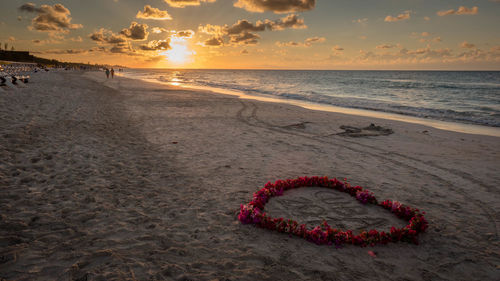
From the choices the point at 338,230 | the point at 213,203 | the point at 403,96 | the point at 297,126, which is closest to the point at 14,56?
the point at 297,126

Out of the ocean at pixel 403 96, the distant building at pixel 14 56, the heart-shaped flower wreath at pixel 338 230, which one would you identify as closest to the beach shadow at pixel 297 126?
the heart-shaped flower wreath at pixel 338 230

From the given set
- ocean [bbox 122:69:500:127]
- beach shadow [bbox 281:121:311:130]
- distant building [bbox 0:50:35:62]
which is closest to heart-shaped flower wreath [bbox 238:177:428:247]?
beach shadow [bbox 281:121:311:130]

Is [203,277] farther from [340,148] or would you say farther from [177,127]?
[177,127]

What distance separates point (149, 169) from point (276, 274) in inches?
224

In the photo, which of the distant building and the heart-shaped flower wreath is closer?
the heart-shaped flower wreath

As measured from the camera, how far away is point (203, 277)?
146 inches

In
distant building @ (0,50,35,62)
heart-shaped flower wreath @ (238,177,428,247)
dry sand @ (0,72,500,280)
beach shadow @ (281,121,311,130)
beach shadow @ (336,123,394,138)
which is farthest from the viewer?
distant building @ (0,50,35,62)

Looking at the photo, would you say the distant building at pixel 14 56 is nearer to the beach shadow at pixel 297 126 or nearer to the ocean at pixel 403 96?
the ocean at pixel 403 96

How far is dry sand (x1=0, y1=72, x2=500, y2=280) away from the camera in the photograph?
13.0 feet

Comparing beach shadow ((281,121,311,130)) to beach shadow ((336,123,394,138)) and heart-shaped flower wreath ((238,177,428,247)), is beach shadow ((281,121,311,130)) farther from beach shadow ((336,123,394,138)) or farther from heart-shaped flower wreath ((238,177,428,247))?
heart-shaped flower wreath ((238,177,428,247))

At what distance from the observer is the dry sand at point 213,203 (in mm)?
3963

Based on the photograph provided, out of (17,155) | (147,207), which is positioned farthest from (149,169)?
(17,155)

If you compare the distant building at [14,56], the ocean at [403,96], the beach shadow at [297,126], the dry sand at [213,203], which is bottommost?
the dry sand at [213,203]

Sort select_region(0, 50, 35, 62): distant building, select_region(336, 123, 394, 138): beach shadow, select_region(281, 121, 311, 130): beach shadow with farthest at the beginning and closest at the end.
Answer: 1. select_region(0, 50, 35, 62): distant building
2. select_region(281, 121, 311, 130): beach shadow
3. select_region(336, 123, 394, 138): beach shadow
